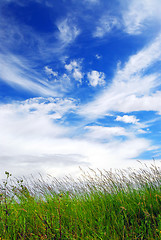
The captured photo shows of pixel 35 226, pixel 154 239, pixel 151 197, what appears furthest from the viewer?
pixel 151 197

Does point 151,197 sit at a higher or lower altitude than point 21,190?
lower

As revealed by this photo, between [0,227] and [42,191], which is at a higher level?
[42,191]

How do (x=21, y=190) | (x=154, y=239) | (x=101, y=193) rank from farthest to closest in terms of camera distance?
(x=21, y=190)
(x=101, y=193)
(x=154, y=239)

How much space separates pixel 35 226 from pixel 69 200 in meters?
1.71

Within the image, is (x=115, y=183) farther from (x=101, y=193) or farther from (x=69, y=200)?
(x=69, y=200)

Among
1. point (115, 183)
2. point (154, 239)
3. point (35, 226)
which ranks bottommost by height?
point (154, 239)

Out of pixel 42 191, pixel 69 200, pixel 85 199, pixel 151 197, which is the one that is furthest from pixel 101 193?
pixel 42 191

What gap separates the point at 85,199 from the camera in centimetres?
654

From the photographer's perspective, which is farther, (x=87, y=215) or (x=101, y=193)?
(x=101, y=193)

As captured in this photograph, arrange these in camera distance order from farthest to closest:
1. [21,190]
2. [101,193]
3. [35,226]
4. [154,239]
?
[21,190]
[101,193]
[35,226]
[154,239]

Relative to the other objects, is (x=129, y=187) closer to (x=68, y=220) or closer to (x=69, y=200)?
(x=69, y=200)

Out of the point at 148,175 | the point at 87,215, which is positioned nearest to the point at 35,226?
the point at 87,215

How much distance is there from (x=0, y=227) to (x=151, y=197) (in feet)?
11.7

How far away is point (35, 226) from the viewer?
5.02m
